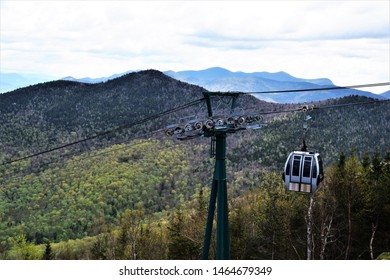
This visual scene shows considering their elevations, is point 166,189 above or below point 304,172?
below

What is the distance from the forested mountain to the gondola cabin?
14.4 m

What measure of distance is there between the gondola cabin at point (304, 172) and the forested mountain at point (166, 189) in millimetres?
14389

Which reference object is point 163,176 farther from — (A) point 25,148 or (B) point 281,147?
(A) point 25,148

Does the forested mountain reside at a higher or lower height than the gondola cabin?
lower

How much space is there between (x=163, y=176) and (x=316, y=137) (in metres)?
52.6

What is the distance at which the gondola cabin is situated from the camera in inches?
604

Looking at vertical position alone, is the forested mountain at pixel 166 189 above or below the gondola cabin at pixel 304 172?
below

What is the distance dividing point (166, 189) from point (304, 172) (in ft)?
384

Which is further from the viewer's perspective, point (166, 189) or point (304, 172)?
point (166, 189)

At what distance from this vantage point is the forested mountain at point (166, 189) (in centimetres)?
3096

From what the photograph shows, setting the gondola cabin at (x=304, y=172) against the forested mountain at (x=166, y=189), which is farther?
the forested mountain at (x=166, y=189)

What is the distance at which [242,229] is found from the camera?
34.9 metres

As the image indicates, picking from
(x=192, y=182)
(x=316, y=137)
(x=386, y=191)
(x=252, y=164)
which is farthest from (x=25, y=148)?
(x=386, y=191)

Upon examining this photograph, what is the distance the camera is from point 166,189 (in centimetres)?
13100
